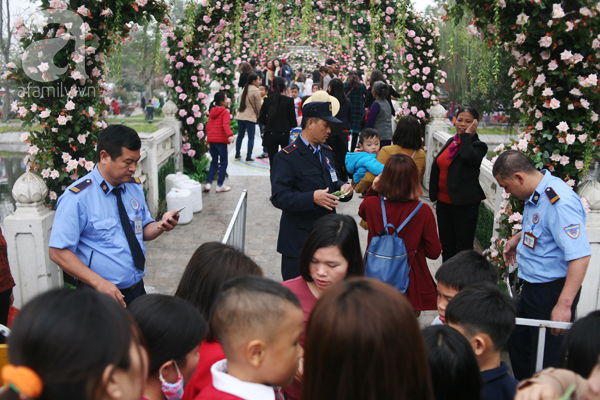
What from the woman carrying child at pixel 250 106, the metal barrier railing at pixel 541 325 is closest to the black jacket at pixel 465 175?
the metal barrier railing at pixel 541 325

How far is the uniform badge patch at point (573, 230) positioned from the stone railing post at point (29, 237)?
12.8 ft

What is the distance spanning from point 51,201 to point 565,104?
15.6 feet

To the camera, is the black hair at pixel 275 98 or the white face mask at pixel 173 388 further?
the black hair at pixel 275 98

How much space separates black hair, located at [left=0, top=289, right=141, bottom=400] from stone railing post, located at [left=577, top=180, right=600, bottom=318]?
3.74 metres

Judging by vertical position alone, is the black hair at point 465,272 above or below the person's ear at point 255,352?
below

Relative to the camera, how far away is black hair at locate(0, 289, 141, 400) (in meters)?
1.06

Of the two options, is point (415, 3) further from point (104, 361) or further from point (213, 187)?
point (104, 361)

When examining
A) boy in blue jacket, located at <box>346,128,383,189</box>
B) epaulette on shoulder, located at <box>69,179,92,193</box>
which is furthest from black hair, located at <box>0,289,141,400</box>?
boy in blue jacket, located at <box>346,128,383,189</box>

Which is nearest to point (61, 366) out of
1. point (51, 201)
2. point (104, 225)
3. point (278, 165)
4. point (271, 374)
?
point (271, 374)

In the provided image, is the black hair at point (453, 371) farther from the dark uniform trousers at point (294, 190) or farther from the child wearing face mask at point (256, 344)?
the dark uniform trousers at point (294, 190)

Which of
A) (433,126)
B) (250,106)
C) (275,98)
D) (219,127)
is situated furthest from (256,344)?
(250,106)

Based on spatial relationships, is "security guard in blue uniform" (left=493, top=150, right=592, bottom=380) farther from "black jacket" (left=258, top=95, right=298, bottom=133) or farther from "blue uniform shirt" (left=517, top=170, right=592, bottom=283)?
"black jacket" (left=258, top=95, right=298, bottom=133)

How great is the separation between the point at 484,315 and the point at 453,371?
50 cm

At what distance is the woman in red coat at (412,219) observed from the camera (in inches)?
128
